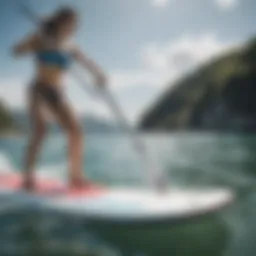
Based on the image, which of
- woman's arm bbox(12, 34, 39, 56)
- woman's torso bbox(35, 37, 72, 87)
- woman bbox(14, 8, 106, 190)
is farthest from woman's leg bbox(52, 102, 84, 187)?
woman's arm bbox(12, 34, 39, 56)

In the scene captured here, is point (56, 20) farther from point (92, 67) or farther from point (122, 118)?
point (122, 118)

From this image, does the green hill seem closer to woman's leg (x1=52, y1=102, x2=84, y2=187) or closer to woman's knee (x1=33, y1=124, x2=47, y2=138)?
woman's leg (x1=52, y1=102, x2=84, y2=187)

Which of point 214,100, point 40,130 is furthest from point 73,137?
point 214,100

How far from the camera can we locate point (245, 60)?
6.43 feet

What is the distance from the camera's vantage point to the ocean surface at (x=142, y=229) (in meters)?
1.77

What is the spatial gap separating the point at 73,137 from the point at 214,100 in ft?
2.13

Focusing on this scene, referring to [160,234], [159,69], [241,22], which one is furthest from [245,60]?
[160,234]

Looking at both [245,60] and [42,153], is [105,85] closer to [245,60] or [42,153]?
[42,153]

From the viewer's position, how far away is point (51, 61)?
72.1 inches

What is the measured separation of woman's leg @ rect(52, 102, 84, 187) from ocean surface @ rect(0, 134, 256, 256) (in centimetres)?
2

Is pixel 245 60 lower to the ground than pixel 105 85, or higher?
higher

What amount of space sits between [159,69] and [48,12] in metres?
0.47

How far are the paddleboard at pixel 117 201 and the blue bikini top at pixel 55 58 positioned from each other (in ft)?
1.42

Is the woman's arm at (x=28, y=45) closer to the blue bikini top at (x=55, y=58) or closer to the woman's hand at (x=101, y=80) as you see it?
the blue bikini top at (x=55, y=58)
